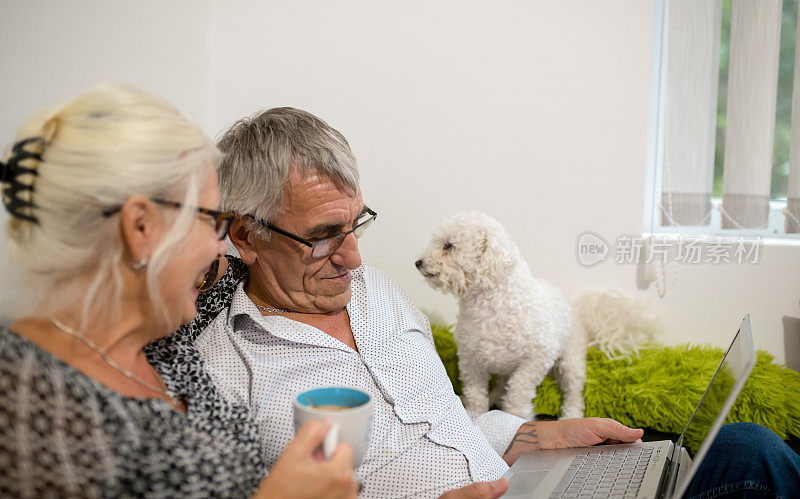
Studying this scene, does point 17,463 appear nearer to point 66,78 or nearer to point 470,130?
point 66,78

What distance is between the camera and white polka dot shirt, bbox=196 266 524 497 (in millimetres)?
1133

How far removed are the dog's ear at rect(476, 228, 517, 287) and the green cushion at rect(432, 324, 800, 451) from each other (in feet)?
1.29

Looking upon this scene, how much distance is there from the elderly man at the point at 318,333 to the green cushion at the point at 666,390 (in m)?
0.37

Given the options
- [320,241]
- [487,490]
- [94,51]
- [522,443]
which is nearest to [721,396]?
[487,490]

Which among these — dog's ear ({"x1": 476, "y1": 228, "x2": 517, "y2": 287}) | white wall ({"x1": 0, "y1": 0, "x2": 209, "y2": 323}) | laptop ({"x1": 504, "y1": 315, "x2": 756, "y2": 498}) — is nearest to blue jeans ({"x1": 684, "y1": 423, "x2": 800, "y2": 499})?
laptop ({"x1": 504, "y1": 315, "x2": 756, "y2": 498})

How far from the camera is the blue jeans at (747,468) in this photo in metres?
1.09

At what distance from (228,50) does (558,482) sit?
1.61 m

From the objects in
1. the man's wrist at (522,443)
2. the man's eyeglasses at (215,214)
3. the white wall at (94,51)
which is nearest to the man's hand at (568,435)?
the man's wrist at (522,443)

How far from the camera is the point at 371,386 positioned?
48.2 inches

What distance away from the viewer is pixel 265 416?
111 centimetres

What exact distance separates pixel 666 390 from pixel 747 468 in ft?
1.70

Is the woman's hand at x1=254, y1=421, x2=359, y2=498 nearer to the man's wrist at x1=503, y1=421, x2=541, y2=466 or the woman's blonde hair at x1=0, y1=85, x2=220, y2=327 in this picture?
the woman's blonde hair at x1=0, y1=85, x2=220, y2=327

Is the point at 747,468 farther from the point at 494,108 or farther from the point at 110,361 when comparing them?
the point at 494,108

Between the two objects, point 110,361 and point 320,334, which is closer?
point 110,361
